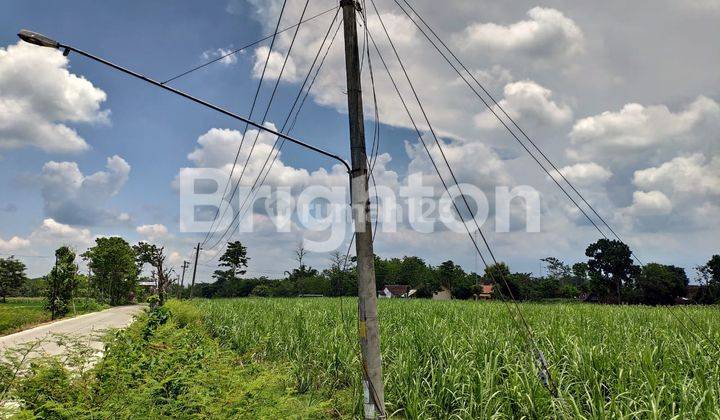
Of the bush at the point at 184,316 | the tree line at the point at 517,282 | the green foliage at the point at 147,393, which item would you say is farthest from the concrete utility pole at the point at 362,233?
the tree line at the point at 517,282

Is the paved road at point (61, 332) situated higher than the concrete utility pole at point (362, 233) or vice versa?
the concrete utility pole at point (362, 233)

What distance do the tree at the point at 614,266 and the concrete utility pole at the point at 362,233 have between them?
63.2 m

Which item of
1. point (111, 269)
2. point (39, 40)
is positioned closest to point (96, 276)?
point (111, 269)

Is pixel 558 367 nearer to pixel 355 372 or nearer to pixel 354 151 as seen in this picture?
pixel 355 372

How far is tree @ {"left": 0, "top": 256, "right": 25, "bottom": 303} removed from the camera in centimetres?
7388

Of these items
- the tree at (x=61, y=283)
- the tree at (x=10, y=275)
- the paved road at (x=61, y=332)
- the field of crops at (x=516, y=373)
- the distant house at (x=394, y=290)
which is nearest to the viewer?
the field of crops at (x=516, y=373)

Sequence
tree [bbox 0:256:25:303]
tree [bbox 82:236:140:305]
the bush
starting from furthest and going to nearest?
tree [bbox 0:256:25:303]
tree [bbox 82:236:140:305]
the bush

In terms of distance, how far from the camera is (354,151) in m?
5.13

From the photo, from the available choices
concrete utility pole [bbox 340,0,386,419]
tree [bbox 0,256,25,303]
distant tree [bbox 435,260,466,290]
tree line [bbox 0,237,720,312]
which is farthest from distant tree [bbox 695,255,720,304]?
tree [bbox 0,256,25,303]

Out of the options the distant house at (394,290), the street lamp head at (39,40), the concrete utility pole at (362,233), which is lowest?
the distant house at (394,290)

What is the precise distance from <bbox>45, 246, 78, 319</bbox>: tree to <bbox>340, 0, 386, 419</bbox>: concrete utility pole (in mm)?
35168

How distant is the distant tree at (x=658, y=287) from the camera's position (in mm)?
52009

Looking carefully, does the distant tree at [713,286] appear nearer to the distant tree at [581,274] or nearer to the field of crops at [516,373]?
the distant tree at [581,274]

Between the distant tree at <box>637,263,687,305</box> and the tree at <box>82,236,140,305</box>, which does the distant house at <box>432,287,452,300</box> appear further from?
the tree at <box>82,236,140,305</box>
